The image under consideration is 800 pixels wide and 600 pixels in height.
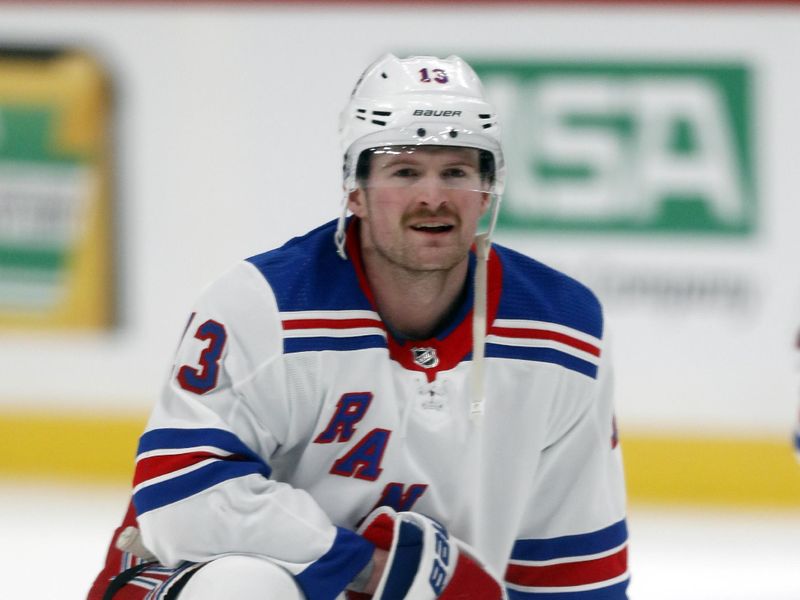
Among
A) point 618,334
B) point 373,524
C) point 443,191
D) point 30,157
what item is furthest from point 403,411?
point 30,157

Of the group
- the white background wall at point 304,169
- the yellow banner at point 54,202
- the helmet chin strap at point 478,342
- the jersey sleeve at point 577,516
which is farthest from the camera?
the yellow banner at point 54,202

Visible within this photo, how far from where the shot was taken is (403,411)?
1.98m

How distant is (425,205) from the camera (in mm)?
1930

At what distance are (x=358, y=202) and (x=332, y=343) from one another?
0.74ft

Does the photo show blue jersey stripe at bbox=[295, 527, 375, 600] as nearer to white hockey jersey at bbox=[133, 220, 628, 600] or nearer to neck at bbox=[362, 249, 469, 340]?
white hockey jersey at bbox=[133, 220, 628, 600]

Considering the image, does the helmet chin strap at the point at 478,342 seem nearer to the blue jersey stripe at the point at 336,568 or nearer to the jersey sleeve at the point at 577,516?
the jersey sleeve at the point at 577,516

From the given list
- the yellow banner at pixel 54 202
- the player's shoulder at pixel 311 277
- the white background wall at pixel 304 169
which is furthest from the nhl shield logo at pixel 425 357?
the yellow banner at pixel 54 202

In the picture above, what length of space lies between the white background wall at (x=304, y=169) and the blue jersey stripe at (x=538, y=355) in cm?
206

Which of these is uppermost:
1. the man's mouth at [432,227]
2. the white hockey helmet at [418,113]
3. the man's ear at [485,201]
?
the white hockey helmet at [418,113]

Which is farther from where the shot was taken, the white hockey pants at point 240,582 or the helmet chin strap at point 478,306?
the helmet chin strap at point 478,306

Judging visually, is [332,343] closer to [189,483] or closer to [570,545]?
[189,483]

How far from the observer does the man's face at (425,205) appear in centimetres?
193

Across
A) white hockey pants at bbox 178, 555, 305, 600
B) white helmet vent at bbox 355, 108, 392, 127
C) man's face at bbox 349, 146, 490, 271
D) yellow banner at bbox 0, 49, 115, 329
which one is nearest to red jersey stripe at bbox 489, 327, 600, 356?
man's face at bbox 349, 146, 490, 271

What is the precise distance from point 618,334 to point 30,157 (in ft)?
6.32
